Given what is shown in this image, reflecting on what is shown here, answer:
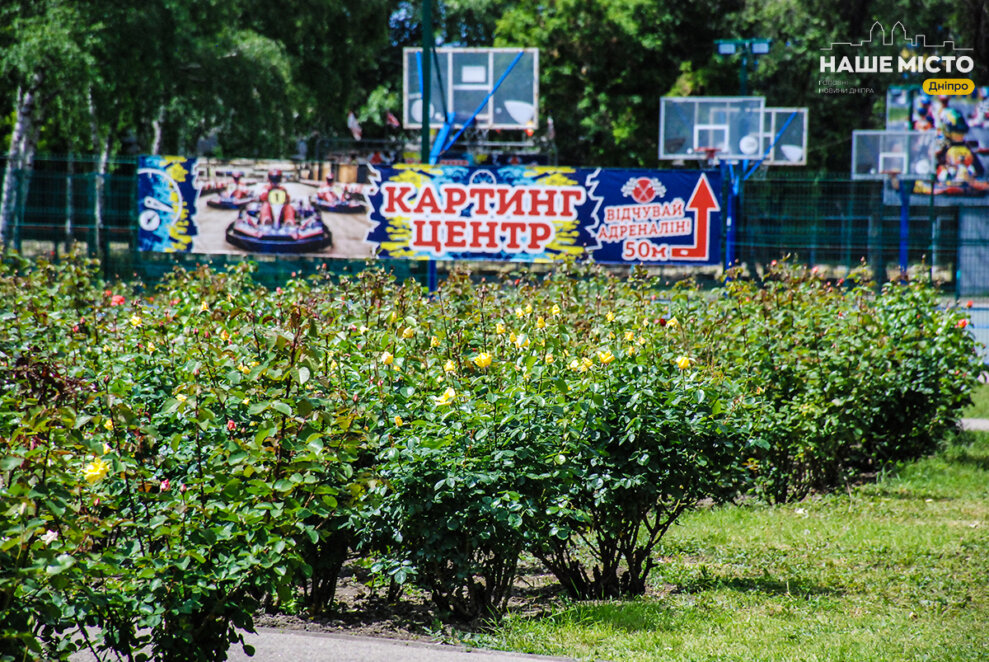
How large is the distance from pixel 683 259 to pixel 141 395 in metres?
11.1

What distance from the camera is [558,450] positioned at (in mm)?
4395

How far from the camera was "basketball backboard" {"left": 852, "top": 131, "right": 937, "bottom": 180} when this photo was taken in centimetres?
2989

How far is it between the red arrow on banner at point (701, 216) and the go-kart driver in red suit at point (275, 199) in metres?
5.68

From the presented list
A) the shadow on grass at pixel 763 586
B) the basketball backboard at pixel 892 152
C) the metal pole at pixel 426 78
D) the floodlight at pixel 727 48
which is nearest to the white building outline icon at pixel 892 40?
the basketball backboard at pixel 892 152

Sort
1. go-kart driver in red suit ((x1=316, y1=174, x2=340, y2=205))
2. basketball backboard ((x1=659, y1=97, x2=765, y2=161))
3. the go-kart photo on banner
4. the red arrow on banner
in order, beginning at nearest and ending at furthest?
1. the red arrow on banner
2. the go-kart photo on banner
3. go-kart driver in red suit ((x1=316, y1=174, x2=340, y2=205))
4. basketball backboard ((x1=659, y1=97, x2=765, y2=161))

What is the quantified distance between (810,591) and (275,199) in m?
11.8

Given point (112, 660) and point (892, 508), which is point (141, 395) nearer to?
point (112, 660)

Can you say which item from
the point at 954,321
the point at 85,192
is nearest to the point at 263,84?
the point at 85,192

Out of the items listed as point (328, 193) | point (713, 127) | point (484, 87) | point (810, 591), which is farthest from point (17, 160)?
point (810, 591)

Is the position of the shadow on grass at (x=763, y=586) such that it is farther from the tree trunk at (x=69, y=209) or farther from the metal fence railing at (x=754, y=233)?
the tree trunk at (x=69, y=209)

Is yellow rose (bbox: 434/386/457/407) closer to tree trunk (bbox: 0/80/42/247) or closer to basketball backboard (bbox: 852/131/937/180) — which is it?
tree trunk (bbox: 0/80/42/247)

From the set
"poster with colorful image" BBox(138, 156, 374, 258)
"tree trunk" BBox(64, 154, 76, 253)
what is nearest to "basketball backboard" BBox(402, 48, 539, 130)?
"poster with colorful image" BBox(138, 156, 374, 258)

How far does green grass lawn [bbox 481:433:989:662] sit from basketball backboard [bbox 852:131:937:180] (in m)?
24.5

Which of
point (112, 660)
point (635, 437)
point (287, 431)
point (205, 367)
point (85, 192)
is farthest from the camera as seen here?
point (85, 192)
